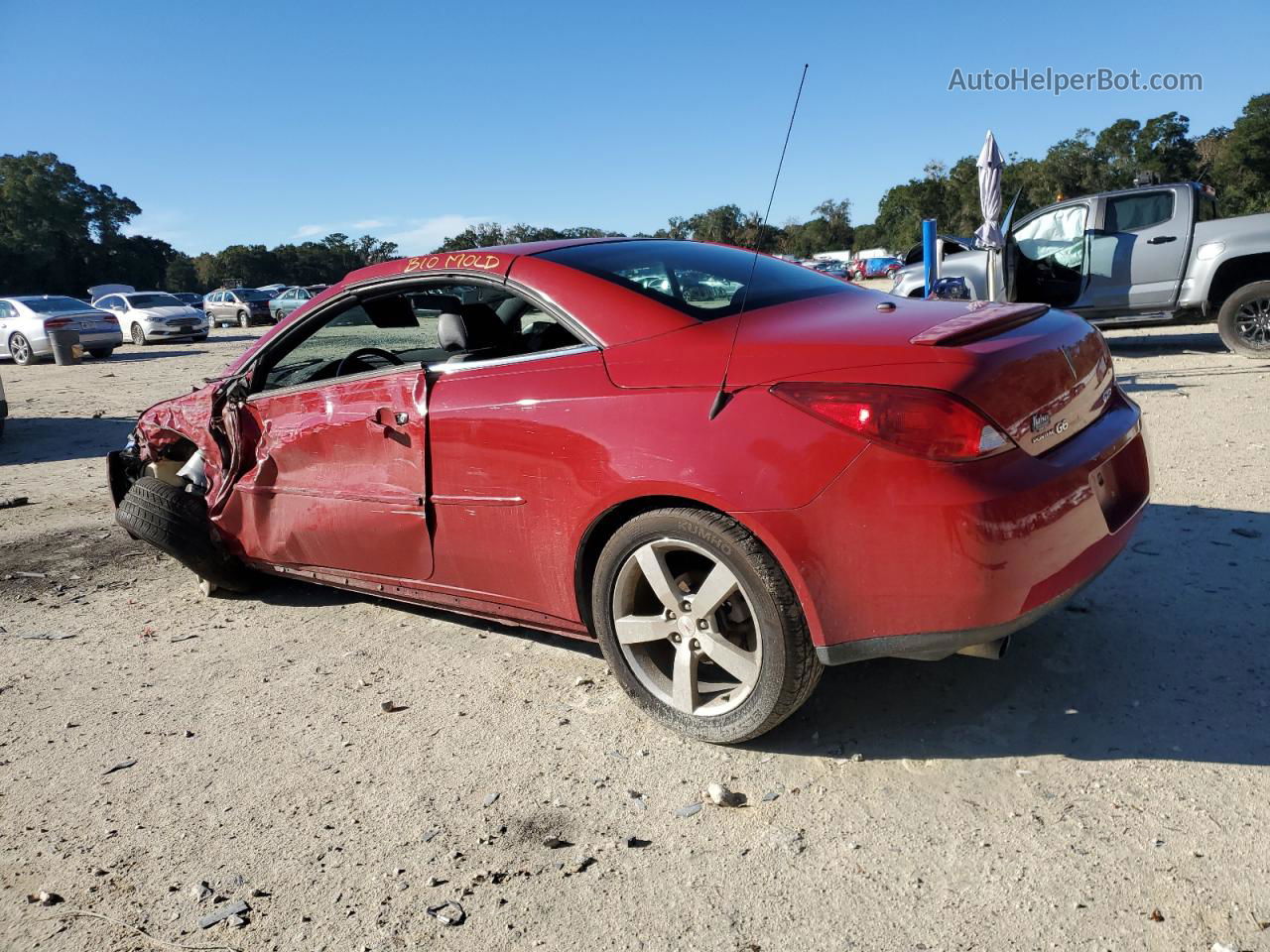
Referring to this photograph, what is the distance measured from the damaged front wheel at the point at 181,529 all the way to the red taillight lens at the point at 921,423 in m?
3.27

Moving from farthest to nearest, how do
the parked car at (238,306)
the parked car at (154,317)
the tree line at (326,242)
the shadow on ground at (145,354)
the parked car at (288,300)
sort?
the tree line at (326,242)
the parked car at (238,306)
the parked car at (288,300)
the parked car at (154,317)
the shadow on ground at (145,354)

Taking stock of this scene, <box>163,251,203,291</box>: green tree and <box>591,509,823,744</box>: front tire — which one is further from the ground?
<box>163,251,203,291</box>: green tree

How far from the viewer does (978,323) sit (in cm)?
270

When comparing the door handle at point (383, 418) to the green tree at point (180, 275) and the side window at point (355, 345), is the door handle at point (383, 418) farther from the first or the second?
the green tree at point (180, 275)

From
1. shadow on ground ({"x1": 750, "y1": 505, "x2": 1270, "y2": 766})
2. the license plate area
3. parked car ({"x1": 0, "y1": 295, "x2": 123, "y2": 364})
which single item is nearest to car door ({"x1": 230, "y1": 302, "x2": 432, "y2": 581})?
shadow on ground ({"x1": 750, "y1": 505, "x2": 1270, "y2": 766})

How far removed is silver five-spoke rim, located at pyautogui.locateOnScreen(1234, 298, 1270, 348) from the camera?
31.1 feet

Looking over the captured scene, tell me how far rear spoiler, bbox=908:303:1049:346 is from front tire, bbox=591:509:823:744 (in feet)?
2.42

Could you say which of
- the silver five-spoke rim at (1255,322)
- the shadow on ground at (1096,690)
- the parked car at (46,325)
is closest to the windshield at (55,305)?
the parked car at (46,325)

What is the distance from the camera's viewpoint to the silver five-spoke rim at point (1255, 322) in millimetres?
9484

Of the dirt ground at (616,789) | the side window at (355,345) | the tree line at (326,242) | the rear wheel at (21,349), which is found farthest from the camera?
the tree line at (326,242)

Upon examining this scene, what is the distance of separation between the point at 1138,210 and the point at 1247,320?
1768mm

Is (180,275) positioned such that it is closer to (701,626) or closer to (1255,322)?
(1255,322)

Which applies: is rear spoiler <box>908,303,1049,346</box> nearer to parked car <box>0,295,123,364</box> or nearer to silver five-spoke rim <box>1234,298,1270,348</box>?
silver five-spoke rim <box>1234,298,1270,348</box>

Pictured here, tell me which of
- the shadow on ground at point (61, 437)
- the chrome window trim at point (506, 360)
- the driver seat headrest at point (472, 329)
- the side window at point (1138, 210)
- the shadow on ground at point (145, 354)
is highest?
the side window at point (1138, 210)
